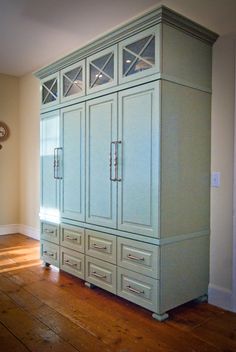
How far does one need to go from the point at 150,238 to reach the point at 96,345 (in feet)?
2.68

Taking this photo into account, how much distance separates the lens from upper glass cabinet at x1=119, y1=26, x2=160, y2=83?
236 cm

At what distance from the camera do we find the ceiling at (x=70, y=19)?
260cm

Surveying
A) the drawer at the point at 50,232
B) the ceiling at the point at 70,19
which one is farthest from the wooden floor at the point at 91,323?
the ceiling at the point at 70,19

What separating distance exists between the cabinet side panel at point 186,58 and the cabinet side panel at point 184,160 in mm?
98

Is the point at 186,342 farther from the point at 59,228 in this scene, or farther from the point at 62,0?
the point at 62,0

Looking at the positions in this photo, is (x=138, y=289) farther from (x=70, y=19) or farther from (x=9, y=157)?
(x=9, y=157)

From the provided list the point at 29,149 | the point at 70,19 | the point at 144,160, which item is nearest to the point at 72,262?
the point at 144,160

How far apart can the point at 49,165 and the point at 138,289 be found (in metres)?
1.77

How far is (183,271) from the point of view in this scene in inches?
99.5

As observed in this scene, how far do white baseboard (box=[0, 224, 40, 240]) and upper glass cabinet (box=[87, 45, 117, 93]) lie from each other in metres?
2.91

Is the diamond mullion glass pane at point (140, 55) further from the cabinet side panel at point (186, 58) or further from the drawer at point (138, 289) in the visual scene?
the drawer at point (138, 289)

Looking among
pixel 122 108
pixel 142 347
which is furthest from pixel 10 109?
pixel 142 347

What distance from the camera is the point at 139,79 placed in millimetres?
2469

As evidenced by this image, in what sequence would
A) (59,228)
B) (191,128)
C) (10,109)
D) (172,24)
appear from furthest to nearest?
(10,109) → (59,228) → (191,128) → (172,24)
